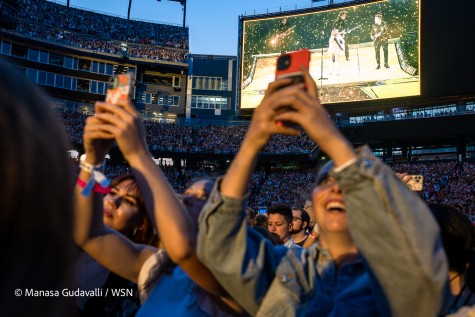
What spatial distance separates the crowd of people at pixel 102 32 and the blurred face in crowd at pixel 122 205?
1890 inches

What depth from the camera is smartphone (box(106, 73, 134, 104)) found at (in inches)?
79.4

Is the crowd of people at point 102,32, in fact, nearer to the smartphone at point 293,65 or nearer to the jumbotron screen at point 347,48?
the jumbotron screen at point 347,48

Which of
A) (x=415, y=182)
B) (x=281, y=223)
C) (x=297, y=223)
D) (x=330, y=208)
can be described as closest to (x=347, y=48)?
(x=297, y=223)

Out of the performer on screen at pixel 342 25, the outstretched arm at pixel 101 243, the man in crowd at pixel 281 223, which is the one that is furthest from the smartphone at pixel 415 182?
the performer on screen at pixel 342 25

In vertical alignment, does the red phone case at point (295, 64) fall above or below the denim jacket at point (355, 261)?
above

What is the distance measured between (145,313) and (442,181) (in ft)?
98.5

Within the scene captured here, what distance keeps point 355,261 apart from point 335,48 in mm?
33195

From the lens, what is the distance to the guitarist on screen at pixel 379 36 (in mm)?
31408

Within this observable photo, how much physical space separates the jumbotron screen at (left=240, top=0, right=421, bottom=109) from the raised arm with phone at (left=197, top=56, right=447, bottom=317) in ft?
99.9

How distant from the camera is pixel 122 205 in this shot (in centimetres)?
308

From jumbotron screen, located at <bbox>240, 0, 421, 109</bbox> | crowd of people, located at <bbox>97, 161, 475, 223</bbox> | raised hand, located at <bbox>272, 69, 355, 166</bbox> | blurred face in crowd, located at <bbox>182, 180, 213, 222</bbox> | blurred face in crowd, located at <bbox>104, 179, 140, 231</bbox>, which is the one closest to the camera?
raised hand, located at <bbox>272, 69, 355, 166</bbox>

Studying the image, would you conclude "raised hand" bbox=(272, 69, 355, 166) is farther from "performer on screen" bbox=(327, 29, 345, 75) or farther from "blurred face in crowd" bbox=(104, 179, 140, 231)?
"performer on screen" bbox=(327, 29, 345, 75)

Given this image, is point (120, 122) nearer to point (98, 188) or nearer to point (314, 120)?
point (98, 188)

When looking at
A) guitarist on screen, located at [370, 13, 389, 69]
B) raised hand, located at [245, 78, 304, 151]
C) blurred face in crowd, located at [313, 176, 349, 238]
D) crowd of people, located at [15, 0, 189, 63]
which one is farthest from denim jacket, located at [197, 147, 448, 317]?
crowd of people, located at [15, 0, 189, 63]
